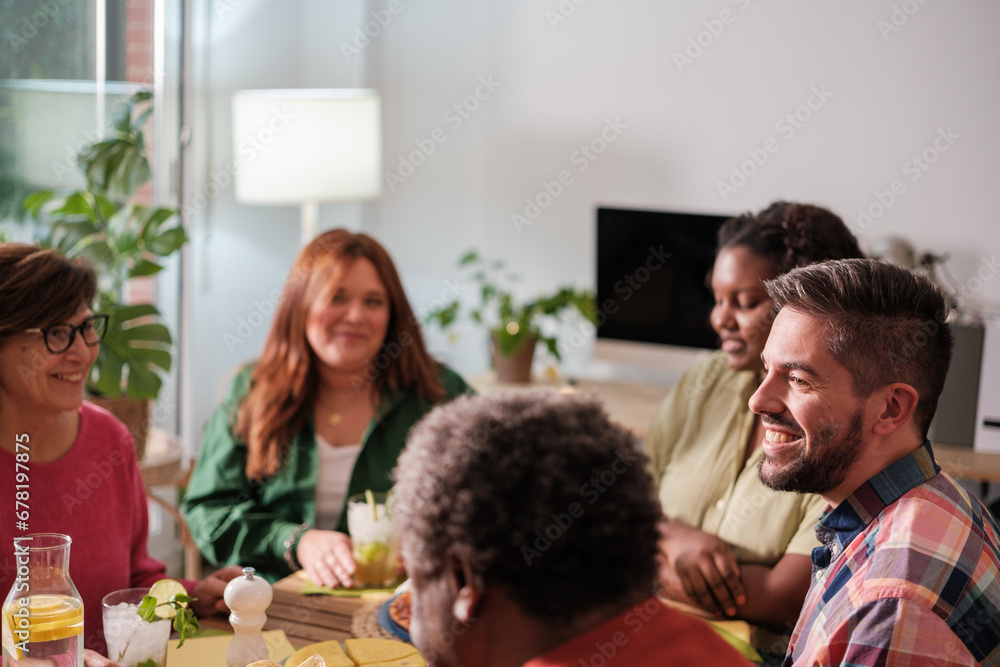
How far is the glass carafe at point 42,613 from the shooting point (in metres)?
1.15

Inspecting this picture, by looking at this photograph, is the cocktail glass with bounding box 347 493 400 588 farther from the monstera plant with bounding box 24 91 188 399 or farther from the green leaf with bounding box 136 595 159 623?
the monstera plant with bounding box 24 91 188 399

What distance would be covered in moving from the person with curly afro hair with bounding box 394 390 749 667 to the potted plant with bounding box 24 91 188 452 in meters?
1.77

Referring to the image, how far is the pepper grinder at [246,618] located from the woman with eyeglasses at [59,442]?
0.19 meters

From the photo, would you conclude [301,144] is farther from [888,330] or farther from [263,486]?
[888,330]

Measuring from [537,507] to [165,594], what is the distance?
2.35 ft

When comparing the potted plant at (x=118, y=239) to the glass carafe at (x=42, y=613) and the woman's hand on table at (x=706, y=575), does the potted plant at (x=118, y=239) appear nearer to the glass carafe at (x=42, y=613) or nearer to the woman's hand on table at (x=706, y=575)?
the glass carafe at (x=42, y=613)

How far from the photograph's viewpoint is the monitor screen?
3205 mm

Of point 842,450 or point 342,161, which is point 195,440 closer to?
point 342,161

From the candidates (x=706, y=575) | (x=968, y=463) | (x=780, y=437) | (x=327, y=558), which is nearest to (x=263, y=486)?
(x=327, y=558)

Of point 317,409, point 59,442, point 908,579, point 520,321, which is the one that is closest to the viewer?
point 908,579

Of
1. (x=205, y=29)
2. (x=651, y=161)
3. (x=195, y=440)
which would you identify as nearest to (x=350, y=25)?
(x=205, y=29)

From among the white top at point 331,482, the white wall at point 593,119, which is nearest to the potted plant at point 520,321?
the white wall at point 593,119

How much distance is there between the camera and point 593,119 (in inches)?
141

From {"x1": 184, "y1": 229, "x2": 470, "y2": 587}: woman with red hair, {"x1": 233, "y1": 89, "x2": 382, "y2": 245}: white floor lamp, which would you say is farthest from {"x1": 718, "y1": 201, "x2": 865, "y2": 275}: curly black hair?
{"x1": 233, "y1": 89, "x2": 382, "y2": 245}: white floor lamp
